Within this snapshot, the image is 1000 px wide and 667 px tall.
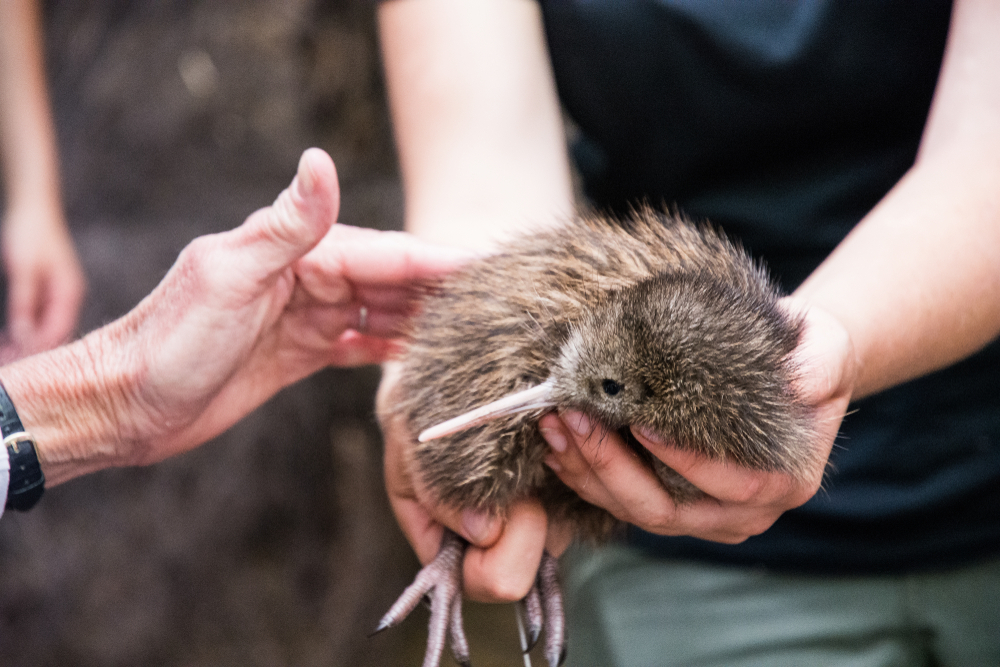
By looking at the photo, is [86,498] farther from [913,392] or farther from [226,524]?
[913,392]

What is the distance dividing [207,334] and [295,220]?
221mm

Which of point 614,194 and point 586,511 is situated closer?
point 586,511

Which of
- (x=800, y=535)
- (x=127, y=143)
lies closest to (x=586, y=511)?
(x=800, y=535)

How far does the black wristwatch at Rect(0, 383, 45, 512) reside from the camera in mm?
792

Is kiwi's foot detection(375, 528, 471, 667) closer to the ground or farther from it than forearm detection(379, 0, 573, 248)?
closer to the ground

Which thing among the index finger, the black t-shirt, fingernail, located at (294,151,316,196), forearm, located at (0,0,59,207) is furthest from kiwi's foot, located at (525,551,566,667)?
forearm, located at (0,0,59,207)

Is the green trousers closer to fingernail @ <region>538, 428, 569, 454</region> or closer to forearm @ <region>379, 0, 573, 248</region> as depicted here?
fingernail @ <region>538, 428, 569, 454</region>

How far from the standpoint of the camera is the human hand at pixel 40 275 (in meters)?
0.99

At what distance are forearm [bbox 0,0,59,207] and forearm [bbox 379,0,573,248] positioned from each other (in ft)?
1.68

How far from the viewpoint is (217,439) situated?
54.0 inches

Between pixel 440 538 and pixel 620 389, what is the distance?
1.43 feet

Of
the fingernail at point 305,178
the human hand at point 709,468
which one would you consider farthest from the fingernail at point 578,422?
the fingernail at point 305,178

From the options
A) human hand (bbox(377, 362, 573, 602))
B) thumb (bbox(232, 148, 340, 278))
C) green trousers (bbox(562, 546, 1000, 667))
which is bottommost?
green trousers (bbox(562, 546, 1000, 667))

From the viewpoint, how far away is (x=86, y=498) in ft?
3.80
